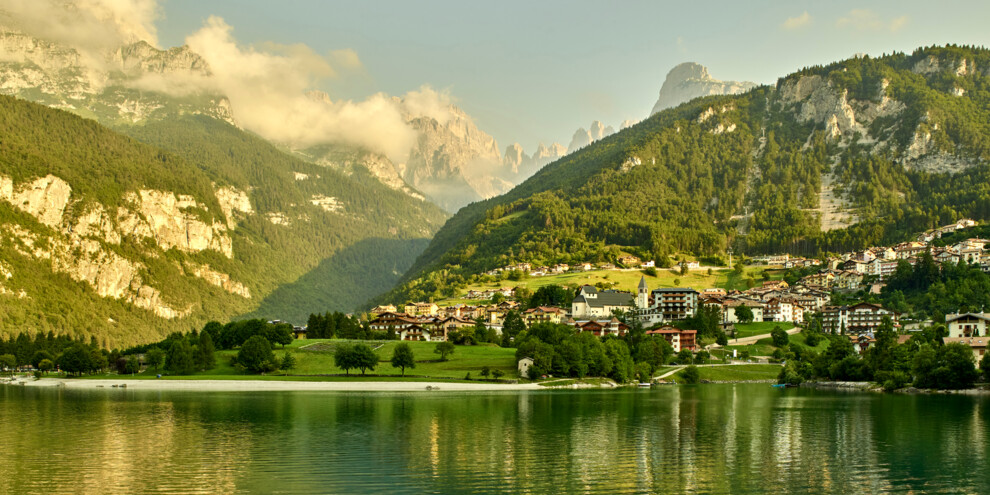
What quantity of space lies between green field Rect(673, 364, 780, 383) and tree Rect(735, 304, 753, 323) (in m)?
25.2

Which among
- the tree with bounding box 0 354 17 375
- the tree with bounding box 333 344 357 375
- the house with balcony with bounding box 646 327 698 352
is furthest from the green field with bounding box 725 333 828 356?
the tree with bounding box 0 354 17 375

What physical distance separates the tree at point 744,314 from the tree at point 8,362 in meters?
133

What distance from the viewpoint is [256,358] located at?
4611 inches

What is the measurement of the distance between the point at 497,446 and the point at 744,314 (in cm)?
11274

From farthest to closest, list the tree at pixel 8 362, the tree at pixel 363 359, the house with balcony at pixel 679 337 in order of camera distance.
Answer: the tree at pixel 8 362 → the house with balcony at pixel 679 337 → the tree at pixel 363 359

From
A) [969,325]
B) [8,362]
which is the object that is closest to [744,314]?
[969,325]

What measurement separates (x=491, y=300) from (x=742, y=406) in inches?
4518

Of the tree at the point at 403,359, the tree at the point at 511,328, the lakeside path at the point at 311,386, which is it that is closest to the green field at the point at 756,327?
the tree at the point at 511,328

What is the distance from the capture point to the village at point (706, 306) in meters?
148

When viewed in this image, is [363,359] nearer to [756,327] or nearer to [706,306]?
[706,306]

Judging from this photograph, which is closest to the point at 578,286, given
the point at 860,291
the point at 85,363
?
the point at 860,291

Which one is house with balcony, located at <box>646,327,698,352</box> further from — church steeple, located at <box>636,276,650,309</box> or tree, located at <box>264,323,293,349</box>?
tree, located at <box>264,323,293,349</box>

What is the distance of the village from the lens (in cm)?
14775

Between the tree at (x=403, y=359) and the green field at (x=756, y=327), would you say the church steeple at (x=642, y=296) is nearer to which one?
the green field at (x=756, y=327)
